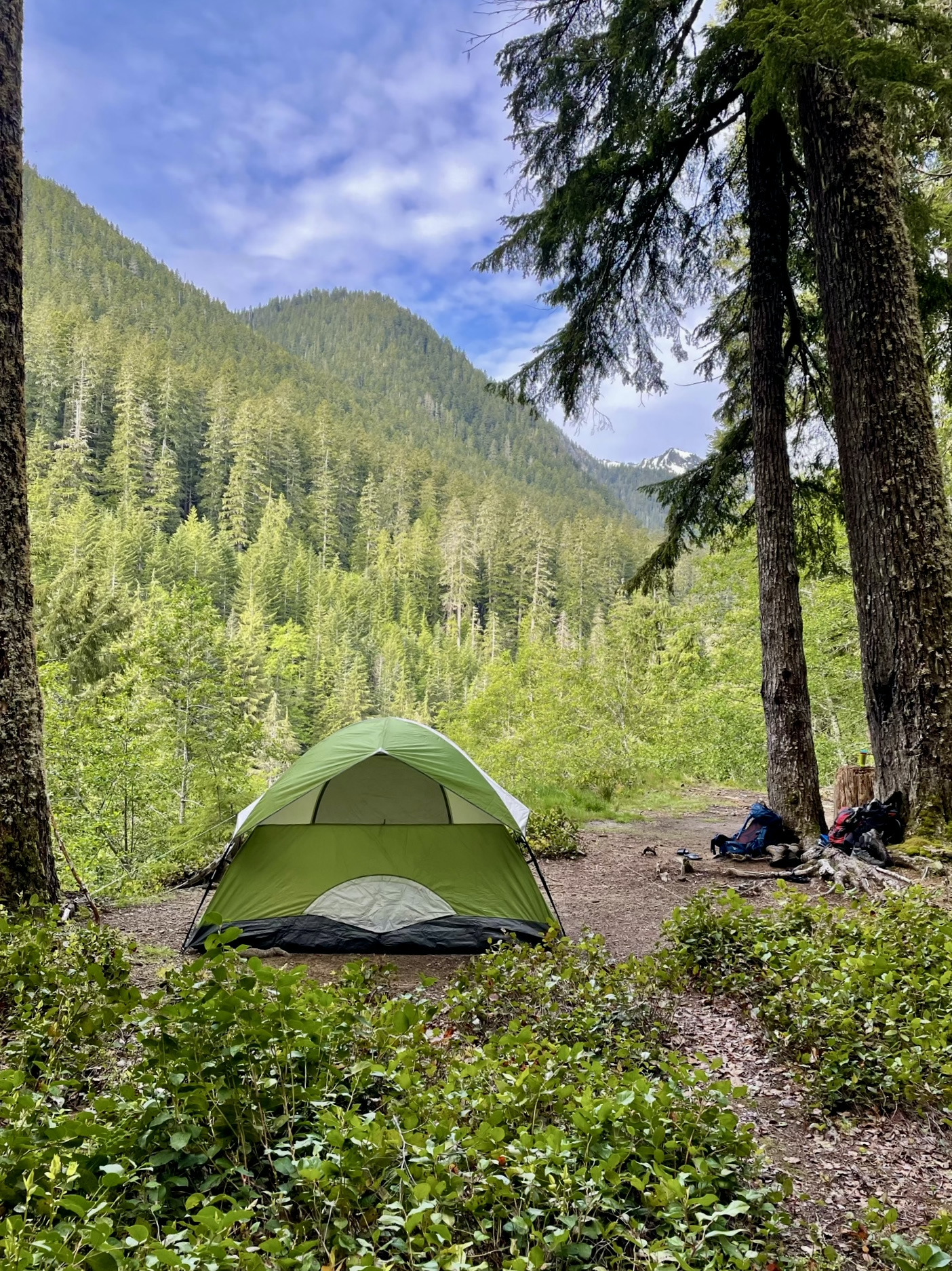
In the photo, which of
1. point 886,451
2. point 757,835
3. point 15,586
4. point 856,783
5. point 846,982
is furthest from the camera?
point 856,783

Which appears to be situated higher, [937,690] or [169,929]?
[937,690]

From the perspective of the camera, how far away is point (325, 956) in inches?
187

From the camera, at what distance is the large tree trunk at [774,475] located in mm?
6766

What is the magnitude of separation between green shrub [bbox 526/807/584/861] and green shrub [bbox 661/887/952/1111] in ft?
14.1

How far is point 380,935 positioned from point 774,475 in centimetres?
573

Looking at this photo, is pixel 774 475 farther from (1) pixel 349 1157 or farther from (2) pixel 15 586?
(1) pixel 349 1157

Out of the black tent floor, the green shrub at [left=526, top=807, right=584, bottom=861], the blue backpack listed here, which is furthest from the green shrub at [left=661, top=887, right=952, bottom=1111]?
the green shrub at [left=526, top=807, right=584, bottom=861]

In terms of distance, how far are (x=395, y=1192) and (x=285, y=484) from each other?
89.6 meters

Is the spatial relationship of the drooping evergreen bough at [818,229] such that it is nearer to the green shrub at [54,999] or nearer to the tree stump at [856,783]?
the tree stump at [856,783]

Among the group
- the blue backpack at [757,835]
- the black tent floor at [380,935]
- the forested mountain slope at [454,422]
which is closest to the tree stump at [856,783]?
the blue backpack at [757,835]

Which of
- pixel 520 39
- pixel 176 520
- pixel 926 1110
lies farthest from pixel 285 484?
pixel 926 1110

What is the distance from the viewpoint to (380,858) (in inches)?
202

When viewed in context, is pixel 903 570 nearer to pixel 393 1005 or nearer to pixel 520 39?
pixel 393 1005

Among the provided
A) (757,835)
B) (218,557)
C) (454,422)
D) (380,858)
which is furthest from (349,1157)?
(454,422)
